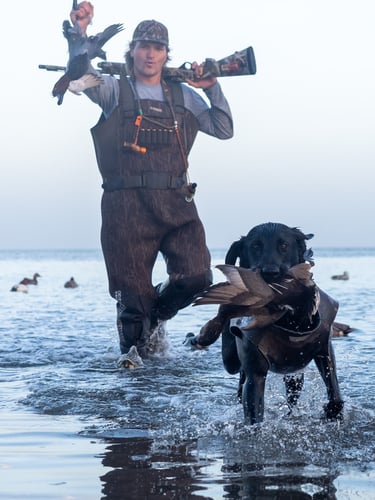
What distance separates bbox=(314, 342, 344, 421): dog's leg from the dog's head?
51cm

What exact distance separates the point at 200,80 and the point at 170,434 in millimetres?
3350

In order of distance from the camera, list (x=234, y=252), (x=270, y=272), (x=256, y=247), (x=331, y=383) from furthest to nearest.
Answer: (x=234, y=252) < (x=331, y=383) < (x=256, y=247) < (x=270, y=272)

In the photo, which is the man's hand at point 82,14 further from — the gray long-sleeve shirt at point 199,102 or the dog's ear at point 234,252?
the dog's ear at point 234,252

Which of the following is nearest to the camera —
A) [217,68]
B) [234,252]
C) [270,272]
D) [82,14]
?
[270,272]

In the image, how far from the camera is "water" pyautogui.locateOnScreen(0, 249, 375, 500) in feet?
11.4

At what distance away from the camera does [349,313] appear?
500 inches

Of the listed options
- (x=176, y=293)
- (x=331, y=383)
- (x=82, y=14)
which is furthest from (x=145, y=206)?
(x=331, y=383)

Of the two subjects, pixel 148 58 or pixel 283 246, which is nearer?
pixel 283 246

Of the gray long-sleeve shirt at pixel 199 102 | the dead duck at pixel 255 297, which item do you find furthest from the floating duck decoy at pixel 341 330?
the dead duck at pixel 255 297

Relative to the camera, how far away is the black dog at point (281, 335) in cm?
427

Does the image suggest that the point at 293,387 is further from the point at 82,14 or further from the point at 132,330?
the point at 82,14

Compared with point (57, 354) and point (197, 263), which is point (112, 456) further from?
point (57, 354)

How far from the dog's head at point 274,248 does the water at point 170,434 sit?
2.66ft

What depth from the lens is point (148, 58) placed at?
23.2ft
